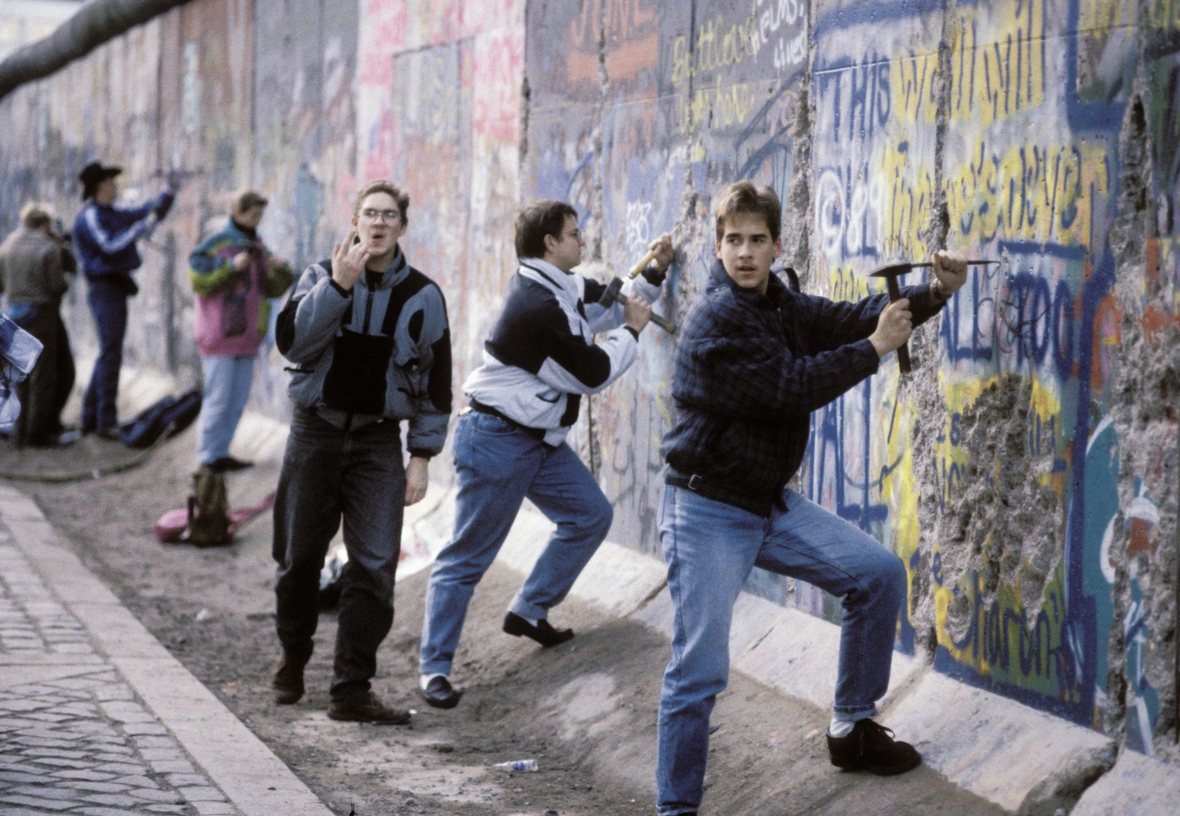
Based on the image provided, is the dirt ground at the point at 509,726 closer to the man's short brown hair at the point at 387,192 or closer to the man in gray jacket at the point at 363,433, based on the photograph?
the man in gray jacket at the point at 363,433

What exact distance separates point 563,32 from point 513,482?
2.74 metres

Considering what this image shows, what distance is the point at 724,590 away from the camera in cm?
422

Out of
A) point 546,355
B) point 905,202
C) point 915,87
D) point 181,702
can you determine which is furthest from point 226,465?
point 915,87

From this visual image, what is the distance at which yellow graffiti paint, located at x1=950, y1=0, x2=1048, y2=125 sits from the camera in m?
4.32

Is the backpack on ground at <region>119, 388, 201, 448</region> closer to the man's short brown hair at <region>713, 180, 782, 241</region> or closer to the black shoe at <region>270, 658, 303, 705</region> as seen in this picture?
the black shoe at <region>270, 658, 303, 705</region>

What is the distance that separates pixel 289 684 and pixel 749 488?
2816 mm

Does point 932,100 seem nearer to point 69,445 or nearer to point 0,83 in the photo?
point 69,445

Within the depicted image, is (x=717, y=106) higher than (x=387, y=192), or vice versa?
(x=717, y=106)

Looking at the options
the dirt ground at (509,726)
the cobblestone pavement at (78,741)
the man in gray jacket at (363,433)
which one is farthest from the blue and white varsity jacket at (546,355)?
the cobblestone pavement at (78,741)

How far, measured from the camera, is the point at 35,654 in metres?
6.38

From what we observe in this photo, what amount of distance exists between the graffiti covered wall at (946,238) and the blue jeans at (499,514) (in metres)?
0.50

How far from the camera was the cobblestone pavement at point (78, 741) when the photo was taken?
4.50 m

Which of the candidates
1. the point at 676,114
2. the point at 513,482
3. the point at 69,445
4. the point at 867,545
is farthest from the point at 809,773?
the point at 69,445

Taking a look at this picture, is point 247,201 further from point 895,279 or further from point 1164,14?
point 1164,14
